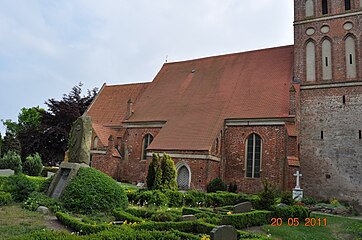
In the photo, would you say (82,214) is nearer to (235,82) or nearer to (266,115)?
(266,115)

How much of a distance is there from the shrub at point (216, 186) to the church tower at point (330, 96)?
5.28 meters

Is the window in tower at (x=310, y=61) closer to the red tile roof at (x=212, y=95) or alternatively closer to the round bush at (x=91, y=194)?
the red tile roof at (x=212, y=95)

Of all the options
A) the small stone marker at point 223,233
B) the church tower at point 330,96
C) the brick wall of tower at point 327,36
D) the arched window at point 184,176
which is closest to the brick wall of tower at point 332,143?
the church tower at point 330,96

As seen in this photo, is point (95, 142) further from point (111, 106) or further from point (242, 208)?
point (242, 208)

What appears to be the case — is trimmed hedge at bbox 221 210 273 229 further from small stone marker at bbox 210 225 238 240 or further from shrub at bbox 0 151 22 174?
shrub at bbox 0 151 22 174

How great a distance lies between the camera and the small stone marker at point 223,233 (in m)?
6.76

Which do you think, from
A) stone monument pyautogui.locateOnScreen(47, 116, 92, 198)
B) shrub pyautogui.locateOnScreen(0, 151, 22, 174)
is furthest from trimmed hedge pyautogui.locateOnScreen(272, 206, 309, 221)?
shrub pyautogui.locateOnScreen(0, 151, 22, 174)

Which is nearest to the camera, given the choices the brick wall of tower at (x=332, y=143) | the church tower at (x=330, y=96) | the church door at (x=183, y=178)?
the brick wall of tower at (x=332, y=143)

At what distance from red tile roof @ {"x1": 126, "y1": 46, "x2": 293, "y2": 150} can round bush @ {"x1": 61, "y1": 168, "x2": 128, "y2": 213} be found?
9.15 m

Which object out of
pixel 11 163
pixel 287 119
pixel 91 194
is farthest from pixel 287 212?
pixel 11 163

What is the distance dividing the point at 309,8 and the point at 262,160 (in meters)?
11.0

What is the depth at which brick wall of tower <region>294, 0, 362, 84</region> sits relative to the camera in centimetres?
1998

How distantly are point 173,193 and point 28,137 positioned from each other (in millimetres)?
25177

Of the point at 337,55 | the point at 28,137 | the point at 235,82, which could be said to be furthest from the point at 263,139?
the point at 28,137
